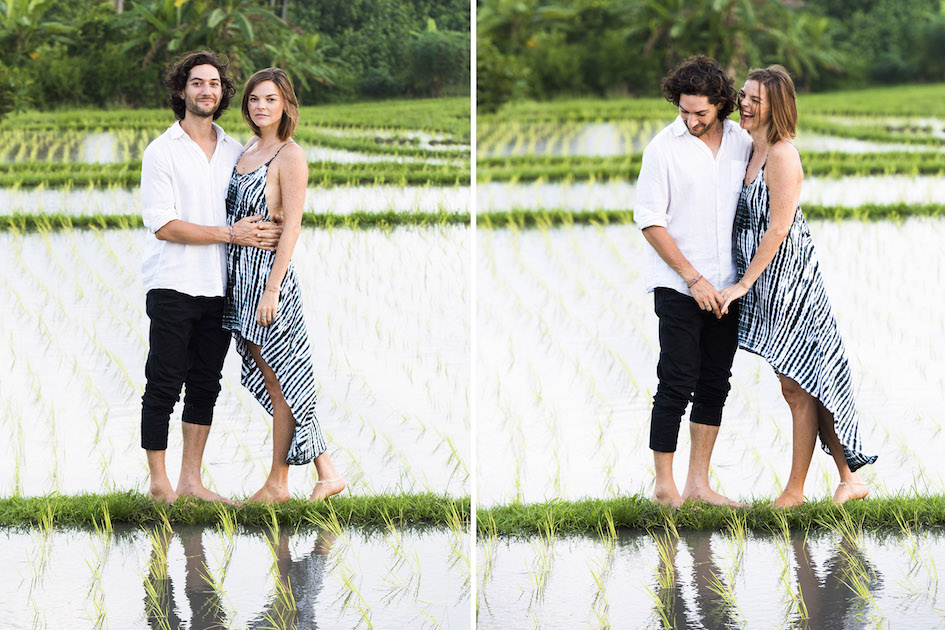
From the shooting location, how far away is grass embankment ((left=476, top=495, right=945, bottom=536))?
3.60 meters

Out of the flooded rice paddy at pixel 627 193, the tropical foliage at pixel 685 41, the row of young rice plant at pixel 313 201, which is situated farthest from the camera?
the tropical foliage at pixel 685 41

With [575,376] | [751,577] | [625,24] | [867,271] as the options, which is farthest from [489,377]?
[625,24]

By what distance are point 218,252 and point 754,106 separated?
161 centimetres

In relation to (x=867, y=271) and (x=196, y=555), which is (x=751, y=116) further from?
(x=867, y=271)

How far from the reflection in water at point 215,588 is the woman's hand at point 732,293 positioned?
1.31 meters

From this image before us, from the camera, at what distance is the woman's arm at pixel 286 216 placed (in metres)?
3.62

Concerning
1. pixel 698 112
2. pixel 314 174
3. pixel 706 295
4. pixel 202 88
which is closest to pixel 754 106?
pixel 698 112

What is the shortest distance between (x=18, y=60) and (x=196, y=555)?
312 inches

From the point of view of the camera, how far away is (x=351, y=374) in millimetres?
5441

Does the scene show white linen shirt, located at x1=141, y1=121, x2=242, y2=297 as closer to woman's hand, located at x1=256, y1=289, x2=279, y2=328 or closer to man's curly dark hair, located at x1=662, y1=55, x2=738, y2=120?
woman's hand, located at x1=256, y1=289, x2=279, y2=328

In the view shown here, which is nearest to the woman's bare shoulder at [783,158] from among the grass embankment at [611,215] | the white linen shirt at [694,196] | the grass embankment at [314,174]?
the white linen shirt at [694,196]

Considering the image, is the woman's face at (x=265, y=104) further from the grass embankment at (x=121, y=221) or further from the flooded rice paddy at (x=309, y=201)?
the flooded rice paddy at (x=309, y=201)

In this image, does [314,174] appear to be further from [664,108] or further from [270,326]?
[664,108]

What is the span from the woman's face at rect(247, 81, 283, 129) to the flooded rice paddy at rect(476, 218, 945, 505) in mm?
1375
